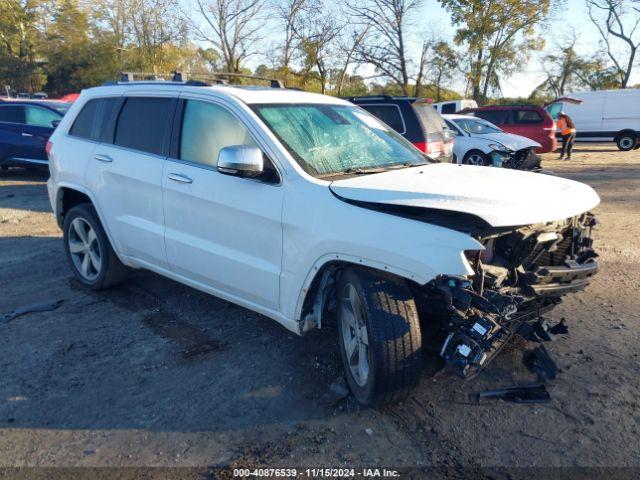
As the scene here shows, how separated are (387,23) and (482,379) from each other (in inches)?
1357

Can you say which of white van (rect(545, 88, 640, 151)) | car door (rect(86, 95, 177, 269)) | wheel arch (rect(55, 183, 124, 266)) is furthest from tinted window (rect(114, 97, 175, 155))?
white van (rect(545, 88, 640, 151))

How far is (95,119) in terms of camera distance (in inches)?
199

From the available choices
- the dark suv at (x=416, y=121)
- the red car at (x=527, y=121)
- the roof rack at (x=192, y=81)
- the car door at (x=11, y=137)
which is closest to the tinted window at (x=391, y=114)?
the dark suv at (x=416, y=121)

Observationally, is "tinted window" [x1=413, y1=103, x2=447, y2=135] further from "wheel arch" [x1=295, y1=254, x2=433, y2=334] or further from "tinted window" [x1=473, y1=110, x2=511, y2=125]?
"tinted window" [x1=473, y1=110, x2=511, y2=125]

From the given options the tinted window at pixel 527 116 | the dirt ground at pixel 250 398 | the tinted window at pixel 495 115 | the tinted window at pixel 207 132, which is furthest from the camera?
the tinted window at pixel 495 115

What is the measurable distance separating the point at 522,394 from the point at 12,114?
12.8m

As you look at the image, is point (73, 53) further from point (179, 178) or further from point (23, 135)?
point (179, 178)

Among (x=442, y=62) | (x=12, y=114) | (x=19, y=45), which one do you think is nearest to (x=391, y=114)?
(x=12, y=114)

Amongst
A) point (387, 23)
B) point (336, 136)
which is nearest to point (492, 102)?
point (387, 23)

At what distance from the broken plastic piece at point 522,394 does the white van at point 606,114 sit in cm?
1998

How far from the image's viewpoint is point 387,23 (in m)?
34.6

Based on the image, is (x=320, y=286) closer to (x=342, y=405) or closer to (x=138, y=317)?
(x=342, y=405)

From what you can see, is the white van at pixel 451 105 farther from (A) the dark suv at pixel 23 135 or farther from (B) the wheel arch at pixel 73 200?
(B) the wheel arch at pixel 73 200

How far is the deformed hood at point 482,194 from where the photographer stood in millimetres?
2867
